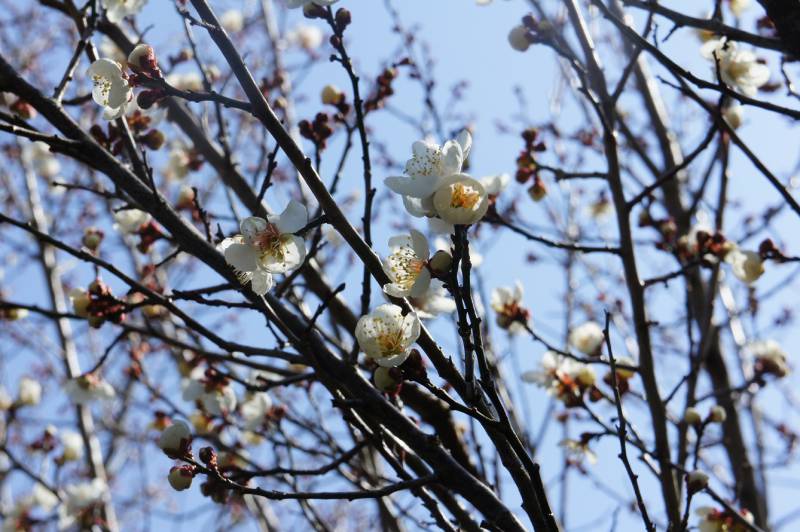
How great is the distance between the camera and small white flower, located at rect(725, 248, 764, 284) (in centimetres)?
260

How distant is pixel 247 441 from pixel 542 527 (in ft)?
8.06

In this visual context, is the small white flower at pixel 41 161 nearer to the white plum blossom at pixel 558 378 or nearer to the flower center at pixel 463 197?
the white plum blossom at pixel 558 378

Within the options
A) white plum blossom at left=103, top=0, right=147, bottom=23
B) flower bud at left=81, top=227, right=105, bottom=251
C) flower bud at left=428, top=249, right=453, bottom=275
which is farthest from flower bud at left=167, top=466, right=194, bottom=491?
white plum blossom at left=103, top=0, right=147, bottom=23

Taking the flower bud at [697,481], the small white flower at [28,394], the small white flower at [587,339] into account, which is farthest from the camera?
the small white flower at [28,394]

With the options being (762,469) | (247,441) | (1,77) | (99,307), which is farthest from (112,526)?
(762,469)

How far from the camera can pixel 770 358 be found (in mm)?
3074

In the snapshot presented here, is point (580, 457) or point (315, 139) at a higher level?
point (315, 139)

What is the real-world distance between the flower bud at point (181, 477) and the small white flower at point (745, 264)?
2.09m

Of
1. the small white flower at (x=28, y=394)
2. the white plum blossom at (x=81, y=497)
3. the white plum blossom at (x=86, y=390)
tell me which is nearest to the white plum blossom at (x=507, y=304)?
the white plum blossom at (x=86, y=390)

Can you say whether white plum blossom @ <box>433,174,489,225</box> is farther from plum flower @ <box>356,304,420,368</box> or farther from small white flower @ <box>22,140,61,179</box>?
small white flower @ <box>22,140,61,179</box>

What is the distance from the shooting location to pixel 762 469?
3568 mm

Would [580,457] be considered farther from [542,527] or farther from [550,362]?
[542,527]

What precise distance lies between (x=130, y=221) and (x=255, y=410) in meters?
0.88

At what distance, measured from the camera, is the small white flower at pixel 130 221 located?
2488mm
